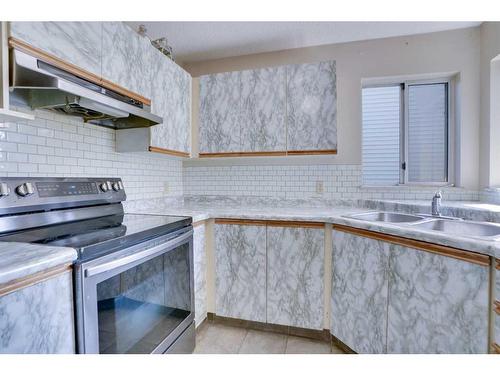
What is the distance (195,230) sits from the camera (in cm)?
192

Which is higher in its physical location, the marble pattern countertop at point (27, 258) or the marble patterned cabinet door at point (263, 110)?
the marble patterned cabinet door at point (263, 110)

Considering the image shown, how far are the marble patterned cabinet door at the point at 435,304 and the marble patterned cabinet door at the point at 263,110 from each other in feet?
4.19

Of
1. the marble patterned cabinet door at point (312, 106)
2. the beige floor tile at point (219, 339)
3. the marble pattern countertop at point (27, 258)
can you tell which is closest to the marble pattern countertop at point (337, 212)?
the marble patterned cabinet door at point (312, 106)

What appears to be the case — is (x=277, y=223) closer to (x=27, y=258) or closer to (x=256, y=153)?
(x=256, y=153)

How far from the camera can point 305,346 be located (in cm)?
186

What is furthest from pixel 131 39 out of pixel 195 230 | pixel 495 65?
pixel 495 65

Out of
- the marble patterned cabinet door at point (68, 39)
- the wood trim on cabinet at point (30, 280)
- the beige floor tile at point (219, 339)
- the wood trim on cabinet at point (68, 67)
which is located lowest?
the beige floor tile at point (219, 339)

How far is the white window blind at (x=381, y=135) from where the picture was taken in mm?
2516

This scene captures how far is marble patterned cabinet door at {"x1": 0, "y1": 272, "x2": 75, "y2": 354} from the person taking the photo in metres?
0.77

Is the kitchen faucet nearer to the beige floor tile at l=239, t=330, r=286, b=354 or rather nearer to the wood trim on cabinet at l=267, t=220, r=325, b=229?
the wood trim on cabinet at l=267, t=220, r=325, b=229

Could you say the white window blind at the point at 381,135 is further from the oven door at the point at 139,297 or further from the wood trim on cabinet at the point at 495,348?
the oven door at the point at 139,297

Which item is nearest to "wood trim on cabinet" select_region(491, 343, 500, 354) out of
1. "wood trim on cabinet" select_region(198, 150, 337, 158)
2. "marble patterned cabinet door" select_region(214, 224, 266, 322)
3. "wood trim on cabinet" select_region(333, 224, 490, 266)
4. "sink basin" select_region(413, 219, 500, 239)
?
"wood trim on cabinet" select_region(333, 224, 490, 266)

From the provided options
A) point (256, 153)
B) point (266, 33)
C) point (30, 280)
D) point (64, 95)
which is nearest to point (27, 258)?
point (30, 280)

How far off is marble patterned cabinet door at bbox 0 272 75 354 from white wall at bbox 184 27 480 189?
77.9 inches
